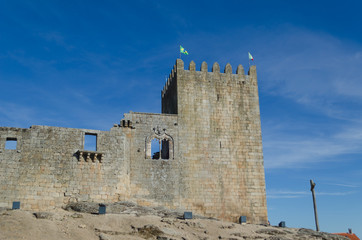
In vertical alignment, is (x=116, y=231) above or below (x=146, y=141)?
below

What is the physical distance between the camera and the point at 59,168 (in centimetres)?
2508

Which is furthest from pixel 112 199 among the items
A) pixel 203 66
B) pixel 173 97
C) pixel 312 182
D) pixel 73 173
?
pixel 312 182

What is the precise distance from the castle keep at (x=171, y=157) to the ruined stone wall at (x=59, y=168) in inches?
2.2

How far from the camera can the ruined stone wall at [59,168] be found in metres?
23.9

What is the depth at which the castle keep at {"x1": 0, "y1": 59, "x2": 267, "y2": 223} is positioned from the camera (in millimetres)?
24578

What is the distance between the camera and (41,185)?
79.9ft

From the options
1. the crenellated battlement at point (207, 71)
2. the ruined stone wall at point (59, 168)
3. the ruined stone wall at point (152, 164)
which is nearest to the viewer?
the ruined stone wall at point (59, 168)

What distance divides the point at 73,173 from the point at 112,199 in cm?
286

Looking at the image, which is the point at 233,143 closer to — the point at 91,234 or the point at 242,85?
the point at 242,85

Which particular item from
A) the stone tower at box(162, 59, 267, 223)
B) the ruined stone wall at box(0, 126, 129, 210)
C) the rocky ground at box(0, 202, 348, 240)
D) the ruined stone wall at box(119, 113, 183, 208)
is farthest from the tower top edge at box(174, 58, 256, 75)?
the rocky ground at box(0, 202, 348, 240)

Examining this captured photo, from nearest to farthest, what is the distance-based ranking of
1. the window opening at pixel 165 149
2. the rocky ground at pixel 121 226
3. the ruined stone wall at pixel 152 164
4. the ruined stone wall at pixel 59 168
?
the rocky ground at pixel 121 226 → the ruined stone wall at pixel 59 168 → the ruined stone wall at pixel 152 164 → the window opening at pixel 165 149

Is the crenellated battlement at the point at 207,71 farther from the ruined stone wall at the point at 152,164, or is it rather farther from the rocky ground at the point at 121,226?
the rocky ground at the point at 121,226

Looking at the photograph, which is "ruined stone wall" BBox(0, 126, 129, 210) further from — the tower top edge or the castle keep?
the tower top edge

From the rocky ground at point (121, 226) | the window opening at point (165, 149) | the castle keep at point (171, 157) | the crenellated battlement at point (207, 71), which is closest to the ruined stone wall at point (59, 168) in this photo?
the castle keep at point (171, 157)
